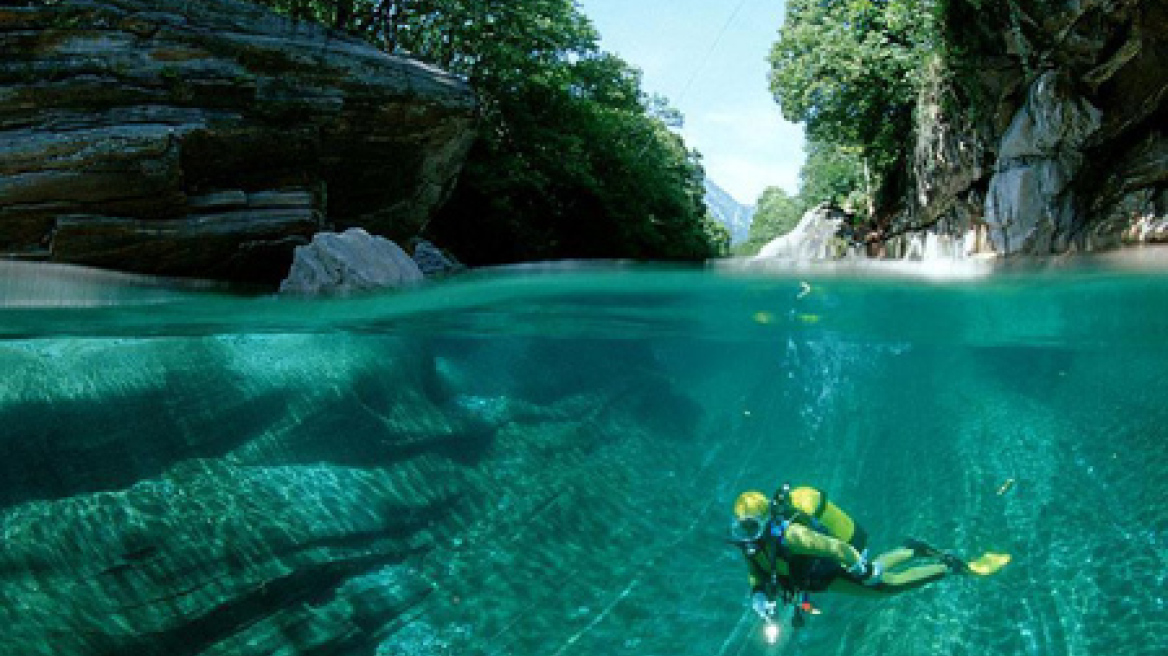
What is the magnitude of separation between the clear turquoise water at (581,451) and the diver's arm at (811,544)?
1.92 m

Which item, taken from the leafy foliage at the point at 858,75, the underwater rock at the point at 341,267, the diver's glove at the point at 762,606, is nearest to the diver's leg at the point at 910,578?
the diver's glove at the point at 762,606

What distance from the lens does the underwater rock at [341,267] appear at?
12812mm

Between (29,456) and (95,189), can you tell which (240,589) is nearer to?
(29,456)

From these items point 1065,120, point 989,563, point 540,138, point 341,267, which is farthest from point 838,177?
point 989,563

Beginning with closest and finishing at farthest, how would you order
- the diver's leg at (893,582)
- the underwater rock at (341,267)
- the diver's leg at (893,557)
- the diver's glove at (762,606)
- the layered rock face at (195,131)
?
the diver's glove at (762,606) < the diver's leg at (893,582) < the diver's leg at (893,557) < the layered rock face at (195,131) < the underwater rock at (341,267)

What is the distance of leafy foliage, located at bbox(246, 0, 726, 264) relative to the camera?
2158 centimetres

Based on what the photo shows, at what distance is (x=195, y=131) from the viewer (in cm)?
1348

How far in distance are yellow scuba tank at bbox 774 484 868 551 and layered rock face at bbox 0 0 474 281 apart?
1254 centimetres

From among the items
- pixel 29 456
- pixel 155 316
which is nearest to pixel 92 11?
pixel 155 316

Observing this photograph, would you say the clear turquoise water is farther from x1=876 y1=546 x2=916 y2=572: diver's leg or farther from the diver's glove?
the diver's glove

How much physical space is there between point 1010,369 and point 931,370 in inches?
61.9

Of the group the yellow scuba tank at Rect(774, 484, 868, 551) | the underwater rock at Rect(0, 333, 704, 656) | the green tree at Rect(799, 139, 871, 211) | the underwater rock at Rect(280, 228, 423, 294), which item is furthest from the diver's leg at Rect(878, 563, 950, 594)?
the green tree at Rect(799, 139, 871, 211)

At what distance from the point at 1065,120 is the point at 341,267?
14579 millimetres

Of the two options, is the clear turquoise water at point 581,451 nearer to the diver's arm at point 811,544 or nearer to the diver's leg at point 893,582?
the diver's leg at point 893,582
